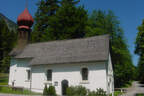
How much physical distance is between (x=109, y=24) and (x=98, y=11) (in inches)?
202

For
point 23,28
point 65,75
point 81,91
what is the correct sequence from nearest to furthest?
point 81,91, point 65,75, point 23,28

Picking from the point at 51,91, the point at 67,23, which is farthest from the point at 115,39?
the point at 51,91

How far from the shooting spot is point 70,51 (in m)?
24.3

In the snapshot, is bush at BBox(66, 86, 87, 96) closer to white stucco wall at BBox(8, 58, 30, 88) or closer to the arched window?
the arched window

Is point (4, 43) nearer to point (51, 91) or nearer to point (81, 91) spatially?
point (51, 91)

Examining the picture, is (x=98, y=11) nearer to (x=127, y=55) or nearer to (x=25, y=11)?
(x=127, y=55)

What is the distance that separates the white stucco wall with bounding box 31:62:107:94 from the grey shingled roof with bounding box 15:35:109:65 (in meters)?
0.77

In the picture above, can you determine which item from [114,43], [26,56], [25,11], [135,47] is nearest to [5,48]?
[25,11]

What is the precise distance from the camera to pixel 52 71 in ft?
77.4

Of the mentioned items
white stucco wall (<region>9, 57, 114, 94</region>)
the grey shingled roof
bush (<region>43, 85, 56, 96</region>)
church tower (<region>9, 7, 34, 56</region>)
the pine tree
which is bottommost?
bush (<region>43, 85, 56, 96</region>)

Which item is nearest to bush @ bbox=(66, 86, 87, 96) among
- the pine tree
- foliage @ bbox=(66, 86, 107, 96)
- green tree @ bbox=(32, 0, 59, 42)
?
foliage @ bbox=(66, 86, 107, 96)

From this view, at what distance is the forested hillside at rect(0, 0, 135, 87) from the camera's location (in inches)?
1379

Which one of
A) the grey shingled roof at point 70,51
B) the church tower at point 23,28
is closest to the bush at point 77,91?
the grey shingled roof at point 70,51

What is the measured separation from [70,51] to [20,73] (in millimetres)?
9463
